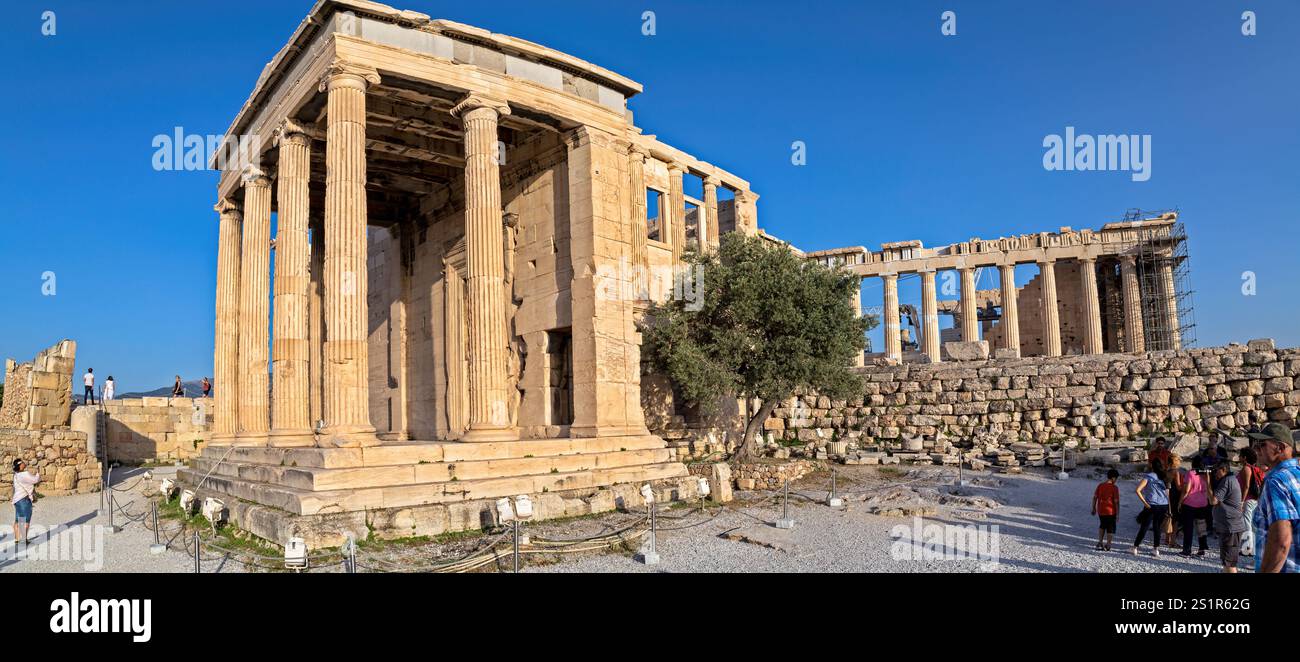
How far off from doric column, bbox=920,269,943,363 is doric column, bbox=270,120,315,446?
1141 inches

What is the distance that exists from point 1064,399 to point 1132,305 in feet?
56.7

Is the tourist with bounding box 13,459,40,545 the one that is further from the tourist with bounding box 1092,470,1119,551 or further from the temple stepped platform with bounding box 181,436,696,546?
the tourist with bounding box 1092,470,1119,551

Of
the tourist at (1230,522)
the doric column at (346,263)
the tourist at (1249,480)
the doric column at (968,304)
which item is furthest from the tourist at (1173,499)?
the doric column at (968,304)

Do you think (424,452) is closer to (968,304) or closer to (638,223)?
(638,223)

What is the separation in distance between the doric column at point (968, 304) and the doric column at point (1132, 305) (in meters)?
6.58

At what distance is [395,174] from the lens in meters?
21.2

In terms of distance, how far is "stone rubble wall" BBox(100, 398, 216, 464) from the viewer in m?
25.2

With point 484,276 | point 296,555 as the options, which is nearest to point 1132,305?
point 484,276

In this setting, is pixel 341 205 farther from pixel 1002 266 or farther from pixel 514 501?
pixel 1002 266

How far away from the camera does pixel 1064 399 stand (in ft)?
74.9

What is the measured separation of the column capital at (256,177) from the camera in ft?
60.4
